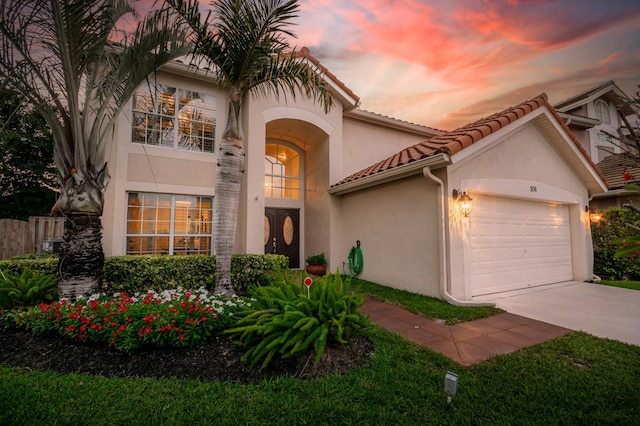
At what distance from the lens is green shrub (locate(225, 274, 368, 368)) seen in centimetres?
320

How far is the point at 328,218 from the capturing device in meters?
10.1

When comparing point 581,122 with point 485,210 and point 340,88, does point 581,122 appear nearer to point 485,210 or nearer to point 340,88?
point 485,210

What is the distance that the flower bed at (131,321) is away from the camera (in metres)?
3.57

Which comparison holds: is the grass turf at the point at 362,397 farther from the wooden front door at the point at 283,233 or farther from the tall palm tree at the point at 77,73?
the wooden front door at the point at 283,233

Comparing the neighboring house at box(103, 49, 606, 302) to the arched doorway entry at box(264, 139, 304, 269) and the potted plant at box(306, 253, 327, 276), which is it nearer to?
the potted plant at box(306, 253, 327, 276)

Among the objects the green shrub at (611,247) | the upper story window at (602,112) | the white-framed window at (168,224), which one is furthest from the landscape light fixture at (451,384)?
the upper story window at (602,112)

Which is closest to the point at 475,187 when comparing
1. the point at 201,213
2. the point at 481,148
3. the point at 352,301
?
the point at 481,148

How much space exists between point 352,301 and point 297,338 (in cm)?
99

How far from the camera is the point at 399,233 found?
7.56 m

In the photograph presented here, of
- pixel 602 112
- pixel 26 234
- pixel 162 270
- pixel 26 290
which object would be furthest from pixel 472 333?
pixel 602 112

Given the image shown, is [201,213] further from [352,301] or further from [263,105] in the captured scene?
[352,301]

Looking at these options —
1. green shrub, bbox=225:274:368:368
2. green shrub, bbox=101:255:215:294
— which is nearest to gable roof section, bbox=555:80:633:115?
green shrub, bbox=225:274:368:368

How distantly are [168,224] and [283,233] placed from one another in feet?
13.9

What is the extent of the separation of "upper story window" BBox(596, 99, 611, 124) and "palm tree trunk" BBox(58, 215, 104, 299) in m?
22.6
